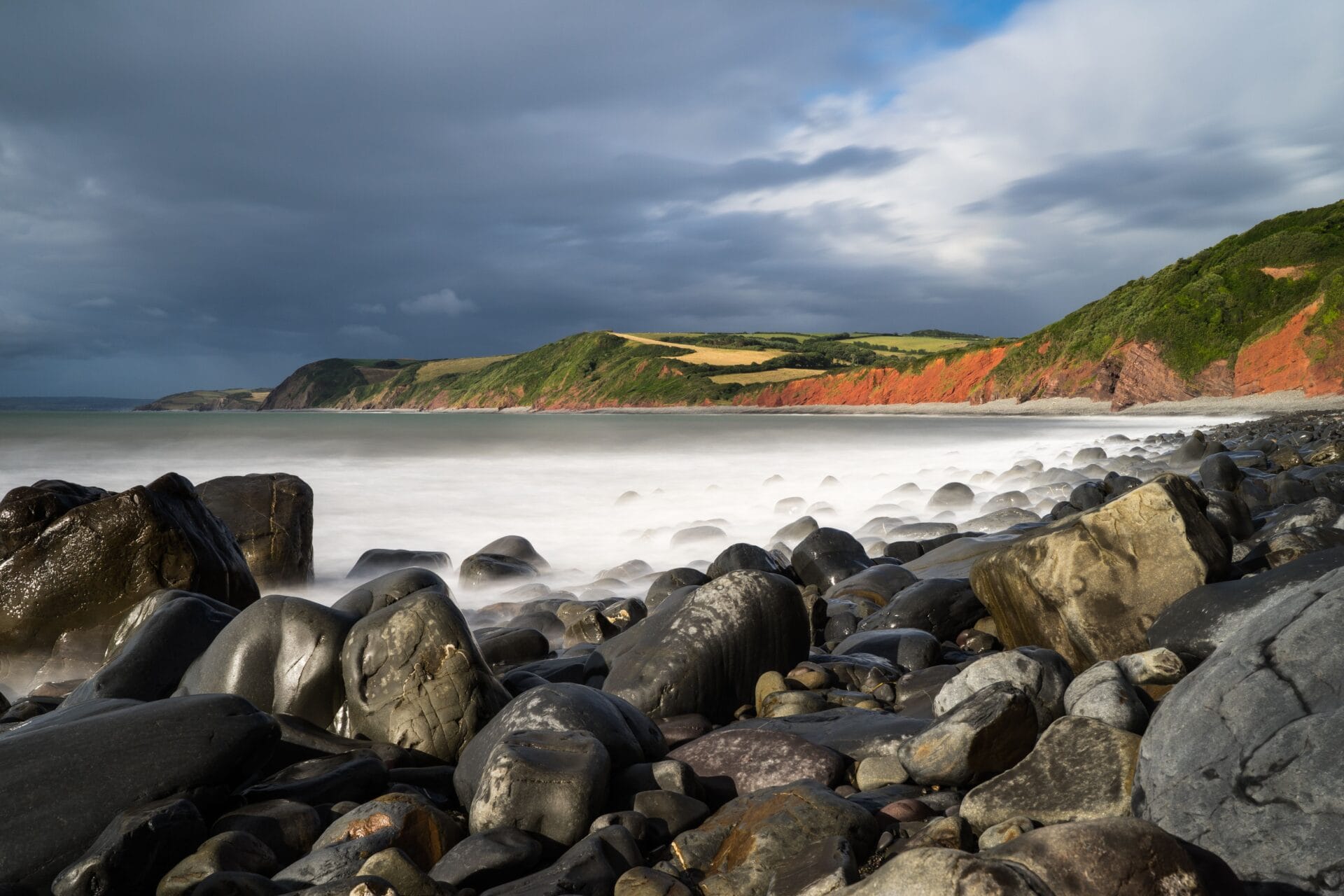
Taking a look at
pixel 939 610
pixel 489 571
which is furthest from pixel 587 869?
pixel 489 571

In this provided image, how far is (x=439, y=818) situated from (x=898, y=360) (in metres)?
87.0

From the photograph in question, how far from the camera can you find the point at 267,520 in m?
9.27

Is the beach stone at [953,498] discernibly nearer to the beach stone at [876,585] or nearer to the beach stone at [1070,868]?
the beach stone at [876,585]

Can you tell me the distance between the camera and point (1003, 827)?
262 centimetres

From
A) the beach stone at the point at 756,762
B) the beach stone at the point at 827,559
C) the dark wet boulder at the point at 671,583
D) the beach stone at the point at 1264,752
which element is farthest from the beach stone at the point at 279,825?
the beach stone at the point at 827,559

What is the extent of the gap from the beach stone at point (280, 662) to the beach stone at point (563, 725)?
107cm

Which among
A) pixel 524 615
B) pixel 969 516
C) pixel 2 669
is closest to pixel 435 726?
pixel 524 615

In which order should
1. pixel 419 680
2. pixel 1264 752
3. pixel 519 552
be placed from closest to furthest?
1. pixel 1264 752
2. pixel 419 680
3. pixel 519 552

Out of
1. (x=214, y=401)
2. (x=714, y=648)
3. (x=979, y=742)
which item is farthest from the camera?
(x=214, y=401)

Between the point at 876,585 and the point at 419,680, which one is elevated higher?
the point at 419,680

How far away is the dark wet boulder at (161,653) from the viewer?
4535 mm

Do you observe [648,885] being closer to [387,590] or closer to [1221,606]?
[1221,606]

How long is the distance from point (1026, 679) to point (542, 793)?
201cm

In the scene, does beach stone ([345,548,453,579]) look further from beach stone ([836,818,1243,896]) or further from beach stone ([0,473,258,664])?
beach stone ([836,818,1243,896])
